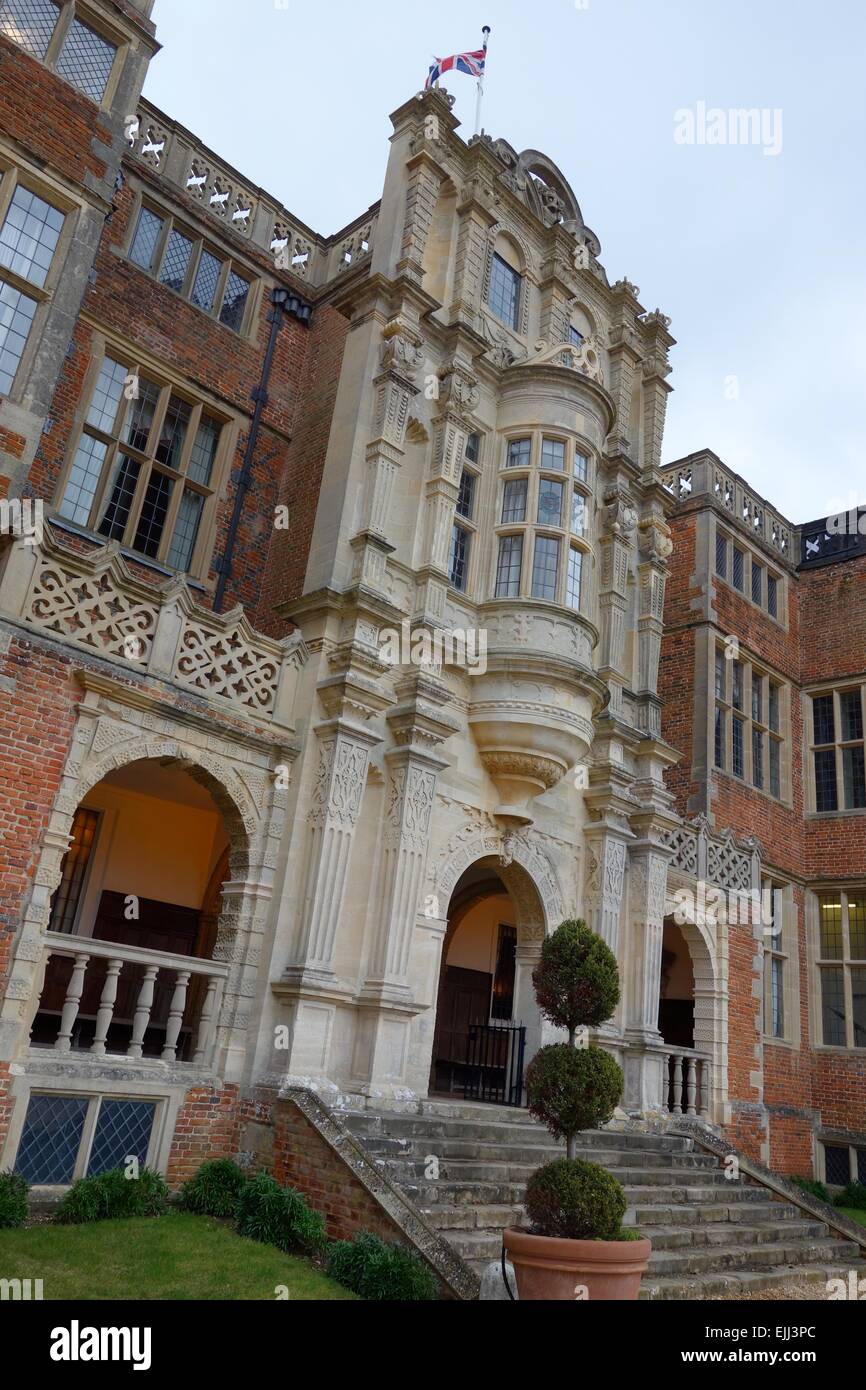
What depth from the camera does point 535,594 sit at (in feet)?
45.7

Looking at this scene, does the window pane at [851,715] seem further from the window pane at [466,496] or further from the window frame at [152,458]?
the window frame at [152,458]

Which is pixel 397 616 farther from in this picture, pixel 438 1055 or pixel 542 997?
pixel 438 1055

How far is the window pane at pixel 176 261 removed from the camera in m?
14.8

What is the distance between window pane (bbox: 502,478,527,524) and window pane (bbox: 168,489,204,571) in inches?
170

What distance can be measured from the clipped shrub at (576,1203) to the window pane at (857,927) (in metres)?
15.5

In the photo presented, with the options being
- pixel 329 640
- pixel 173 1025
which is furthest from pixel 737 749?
pixel 173 1025

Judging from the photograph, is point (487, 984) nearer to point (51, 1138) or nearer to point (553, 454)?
point (553, 454)

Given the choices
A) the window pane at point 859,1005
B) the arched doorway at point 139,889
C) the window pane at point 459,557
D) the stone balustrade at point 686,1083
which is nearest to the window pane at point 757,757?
the window pane at point 859,1005

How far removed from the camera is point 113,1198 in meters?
8.70

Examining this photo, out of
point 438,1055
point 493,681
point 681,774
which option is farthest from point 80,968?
point 681,774

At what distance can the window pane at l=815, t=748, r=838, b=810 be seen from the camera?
22.2 metres

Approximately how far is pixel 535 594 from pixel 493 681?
1.49 metres

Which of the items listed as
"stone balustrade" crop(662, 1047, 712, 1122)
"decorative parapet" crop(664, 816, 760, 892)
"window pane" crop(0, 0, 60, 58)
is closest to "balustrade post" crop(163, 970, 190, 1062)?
"stone balustrade" crop(662, 1047, 712, 1122)

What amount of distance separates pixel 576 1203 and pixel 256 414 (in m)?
11.8
